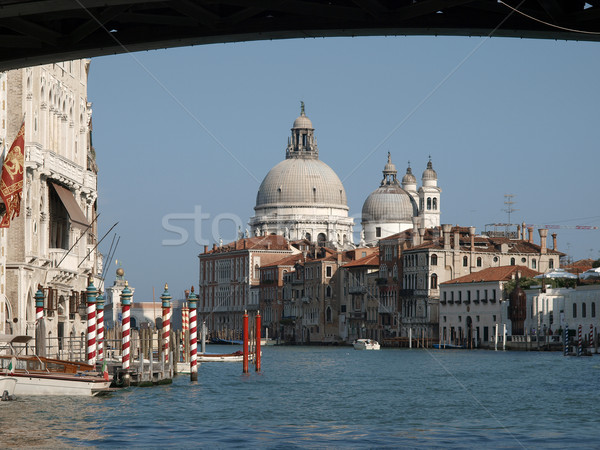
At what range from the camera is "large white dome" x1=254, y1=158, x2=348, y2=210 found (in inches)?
5482

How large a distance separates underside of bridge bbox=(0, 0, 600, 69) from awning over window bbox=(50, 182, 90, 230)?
63.0ft

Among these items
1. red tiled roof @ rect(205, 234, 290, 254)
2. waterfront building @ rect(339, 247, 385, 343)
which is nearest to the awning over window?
waterfront building @ rect(339, 247, 385, 343)

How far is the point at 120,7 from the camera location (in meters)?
14.4

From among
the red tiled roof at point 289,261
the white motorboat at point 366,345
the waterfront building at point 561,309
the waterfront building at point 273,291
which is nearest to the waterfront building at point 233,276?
the waterfront building at point 273,291

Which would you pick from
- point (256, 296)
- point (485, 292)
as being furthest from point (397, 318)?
point (256, 296)

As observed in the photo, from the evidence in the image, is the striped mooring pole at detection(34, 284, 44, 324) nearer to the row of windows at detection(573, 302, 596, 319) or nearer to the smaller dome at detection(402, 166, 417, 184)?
the row of windows at detection(573, 302, 596, 319)

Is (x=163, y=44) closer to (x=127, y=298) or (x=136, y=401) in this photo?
(x=136, y=401)

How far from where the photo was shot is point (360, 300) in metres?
105

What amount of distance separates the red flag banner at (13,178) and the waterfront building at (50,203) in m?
0.48

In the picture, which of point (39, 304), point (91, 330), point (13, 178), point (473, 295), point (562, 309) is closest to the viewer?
point (91, 330)

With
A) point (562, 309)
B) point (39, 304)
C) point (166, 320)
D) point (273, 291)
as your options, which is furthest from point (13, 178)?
point (273, 291)

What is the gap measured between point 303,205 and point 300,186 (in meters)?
2.08

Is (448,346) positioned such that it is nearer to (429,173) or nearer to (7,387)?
(429,173)

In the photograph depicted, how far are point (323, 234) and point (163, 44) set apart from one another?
124807mm
